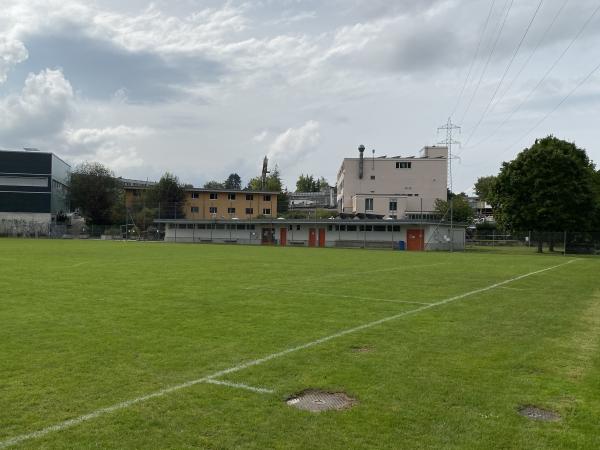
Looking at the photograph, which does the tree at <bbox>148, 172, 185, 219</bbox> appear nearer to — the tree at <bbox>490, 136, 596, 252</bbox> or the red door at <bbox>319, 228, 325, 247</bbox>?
the red door at <bbox>319, 228, 325, 247</bbox>

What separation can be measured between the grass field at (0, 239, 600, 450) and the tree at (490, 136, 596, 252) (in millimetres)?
42470

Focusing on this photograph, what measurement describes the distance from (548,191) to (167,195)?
2544 inches

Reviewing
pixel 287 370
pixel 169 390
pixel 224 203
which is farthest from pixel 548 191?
pixel 224 203

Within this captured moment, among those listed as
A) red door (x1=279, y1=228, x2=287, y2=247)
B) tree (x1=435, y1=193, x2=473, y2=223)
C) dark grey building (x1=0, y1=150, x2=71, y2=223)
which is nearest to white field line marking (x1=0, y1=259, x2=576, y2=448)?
red door (x1=279, y1=228, x2=287, y2=247)

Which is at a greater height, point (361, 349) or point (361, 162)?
point (361, 162)

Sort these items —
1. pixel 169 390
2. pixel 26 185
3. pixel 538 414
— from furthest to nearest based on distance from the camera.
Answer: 1. pixel 26 185
2. pixel 169 390
3. pixel 538 414

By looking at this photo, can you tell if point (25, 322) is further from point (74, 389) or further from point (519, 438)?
point (519, 438)

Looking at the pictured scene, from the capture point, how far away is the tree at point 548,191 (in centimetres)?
5316

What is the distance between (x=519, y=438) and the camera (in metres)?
5.02

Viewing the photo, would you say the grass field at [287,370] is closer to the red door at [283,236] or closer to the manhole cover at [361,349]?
the manhole cover at [361,349]

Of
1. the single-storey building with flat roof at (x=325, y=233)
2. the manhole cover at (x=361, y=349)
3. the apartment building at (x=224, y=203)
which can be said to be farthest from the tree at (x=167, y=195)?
the manhole cover at (x=361, y=349)

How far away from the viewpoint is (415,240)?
63.1 meters

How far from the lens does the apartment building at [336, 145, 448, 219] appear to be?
93750mm

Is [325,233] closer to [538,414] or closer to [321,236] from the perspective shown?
[321,236]
